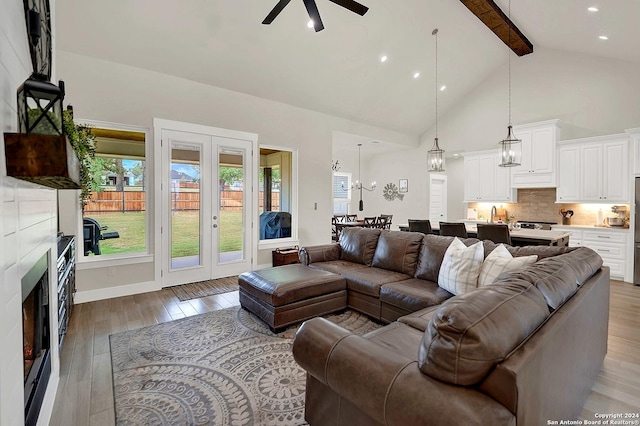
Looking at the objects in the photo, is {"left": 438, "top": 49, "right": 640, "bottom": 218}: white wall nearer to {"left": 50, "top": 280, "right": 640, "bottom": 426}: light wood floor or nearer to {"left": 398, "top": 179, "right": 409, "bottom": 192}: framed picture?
{"left": 398, "top": 179, "right": 409, "bottom": 192}: framed picture

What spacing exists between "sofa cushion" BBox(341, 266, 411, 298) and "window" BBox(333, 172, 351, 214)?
6.71 m

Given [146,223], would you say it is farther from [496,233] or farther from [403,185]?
[403,185]

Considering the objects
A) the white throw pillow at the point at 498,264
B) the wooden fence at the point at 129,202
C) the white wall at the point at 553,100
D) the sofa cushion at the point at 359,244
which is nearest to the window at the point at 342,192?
the white wall at the point at 553,100

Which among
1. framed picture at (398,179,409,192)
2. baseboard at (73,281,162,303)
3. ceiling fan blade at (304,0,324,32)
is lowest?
baseboard at (73,281,162,303)

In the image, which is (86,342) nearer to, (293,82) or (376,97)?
(293,82)

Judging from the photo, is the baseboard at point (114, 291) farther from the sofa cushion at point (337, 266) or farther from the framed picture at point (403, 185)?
the framed picture at point (403, 185)

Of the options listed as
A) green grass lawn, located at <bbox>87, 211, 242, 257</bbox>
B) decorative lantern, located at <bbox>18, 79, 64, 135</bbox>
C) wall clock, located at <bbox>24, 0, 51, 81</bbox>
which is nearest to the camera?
decorative lantern, located at <bbox>18, 79, 64, 135</bbox>

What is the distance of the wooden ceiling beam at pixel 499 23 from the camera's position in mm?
5004

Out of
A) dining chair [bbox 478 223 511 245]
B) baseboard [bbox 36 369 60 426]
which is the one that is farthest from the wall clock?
dining chair [bbox 478 223 511 245]

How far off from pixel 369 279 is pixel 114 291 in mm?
3413

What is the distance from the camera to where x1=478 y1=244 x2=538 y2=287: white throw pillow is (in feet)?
8.10

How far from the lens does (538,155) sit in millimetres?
6191

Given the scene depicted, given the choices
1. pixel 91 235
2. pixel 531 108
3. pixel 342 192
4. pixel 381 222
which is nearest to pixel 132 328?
pixel 91 235

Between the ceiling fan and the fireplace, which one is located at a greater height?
the ceiling fan
